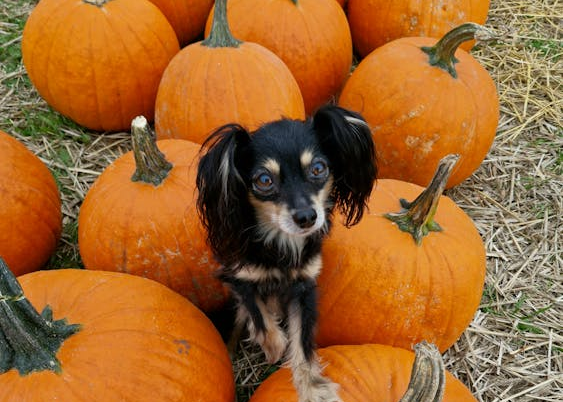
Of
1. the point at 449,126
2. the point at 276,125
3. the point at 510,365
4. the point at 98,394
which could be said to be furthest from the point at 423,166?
the point at 98,394

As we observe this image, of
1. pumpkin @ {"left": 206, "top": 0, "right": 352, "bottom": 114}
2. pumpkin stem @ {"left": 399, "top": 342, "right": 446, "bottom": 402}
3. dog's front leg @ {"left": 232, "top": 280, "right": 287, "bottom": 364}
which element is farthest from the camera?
pumpkin @ {"left": 206, "top": 0, "right": 352, "bottom": 114}

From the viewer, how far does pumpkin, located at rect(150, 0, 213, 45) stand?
4.29m

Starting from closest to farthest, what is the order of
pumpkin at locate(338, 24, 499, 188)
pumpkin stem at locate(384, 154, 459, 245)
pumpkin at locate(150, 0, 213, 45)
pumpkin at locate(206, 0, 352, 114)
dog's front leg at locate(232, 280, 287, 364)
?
pumpkin stem at locate(384, 154, 459, 245)
dog's front leg at locate(232, 280, 287, 364)
pumpkin at locate(338, 24, 499, 188)
pumpkin at locate(206, 0, 352, 114)
pumpkin at locate(150, 0, 213, 45)

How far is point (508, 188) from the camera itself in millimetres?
3846

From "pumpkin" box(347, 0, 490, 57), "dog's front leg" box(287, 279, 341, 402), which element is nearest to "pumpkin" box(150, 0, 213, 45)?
"pumpkin" box(347, 0, 490, 57)

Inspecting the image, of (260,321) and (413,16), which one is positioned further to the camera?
(413,16)

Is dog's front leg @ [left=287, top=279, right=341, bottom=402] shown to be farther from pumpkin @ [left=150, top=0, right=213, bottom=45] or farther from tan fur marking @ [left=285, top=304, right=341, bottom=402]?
pumpkin @ [left=150, top=0, right=213, bottom=45]

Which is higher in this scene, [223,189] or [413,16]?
[223,189]

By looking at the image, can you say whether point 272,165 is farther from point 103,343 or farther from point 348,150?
point 103,343

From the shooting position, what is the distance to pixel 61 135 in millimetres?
→ 3967

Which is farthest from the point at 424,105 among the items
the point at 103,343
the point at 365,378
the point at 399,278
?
the point at 103,343

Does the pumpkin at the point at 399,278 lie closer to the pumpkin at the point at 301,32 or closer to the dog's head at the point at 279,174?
the dog's head at the point at 279,174

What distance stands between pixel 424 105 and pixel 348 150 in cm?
123

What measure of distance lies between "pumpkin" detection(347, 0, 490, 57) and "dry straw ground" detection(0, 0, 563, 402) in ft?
2.52
